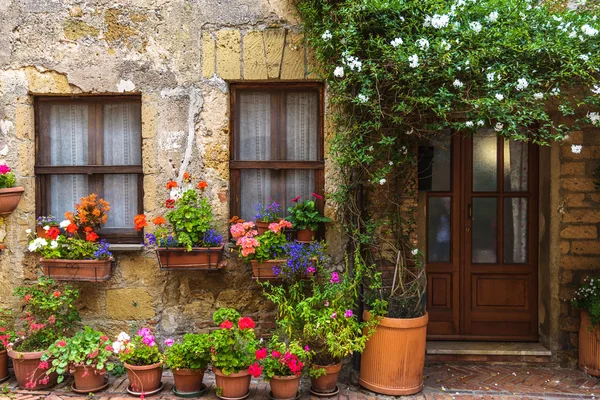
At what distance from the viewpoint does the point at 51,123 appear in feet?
17.0

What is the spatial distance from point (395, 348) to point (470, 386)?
83cm

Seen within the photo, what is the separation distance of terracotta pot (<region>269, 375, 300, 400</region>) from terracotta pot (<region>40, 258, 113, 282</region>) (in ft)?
5.85

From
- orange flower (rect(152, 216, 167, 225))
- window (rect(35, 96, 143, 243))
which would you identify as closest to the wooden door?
orange flower (rect(152, 216, 167, 225))

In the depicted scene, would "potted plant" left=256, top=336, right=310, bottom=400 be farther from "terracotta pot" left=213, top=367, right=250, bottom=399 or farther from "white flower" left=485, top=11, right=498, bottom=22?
"white flower" left=485, top=11, right=498, bottom=22

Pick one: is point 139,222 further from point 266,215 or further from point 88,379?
point 88,379

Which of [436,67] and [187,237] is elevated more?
[436,67]

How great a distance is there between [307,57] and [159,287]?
2.46 m

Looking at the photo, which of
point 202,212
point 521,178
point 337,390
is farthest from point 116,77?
point 521,178

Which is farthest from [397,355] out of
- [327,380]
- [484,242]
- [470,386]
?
[484,242]

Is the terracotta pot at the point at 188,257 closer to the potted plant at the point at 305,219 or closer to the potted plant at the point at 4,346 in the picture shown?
the potted plant at the point at 305,219

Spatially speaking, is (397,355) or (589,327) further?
(589,327)

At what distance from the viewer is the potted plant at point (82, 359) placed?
435 cm

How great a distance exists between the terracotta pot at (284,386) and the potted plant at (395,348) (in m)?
0.66

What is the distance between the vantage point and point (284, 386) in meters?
4.21
